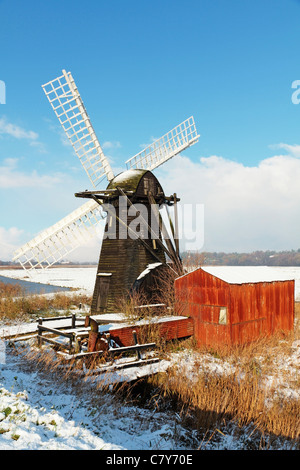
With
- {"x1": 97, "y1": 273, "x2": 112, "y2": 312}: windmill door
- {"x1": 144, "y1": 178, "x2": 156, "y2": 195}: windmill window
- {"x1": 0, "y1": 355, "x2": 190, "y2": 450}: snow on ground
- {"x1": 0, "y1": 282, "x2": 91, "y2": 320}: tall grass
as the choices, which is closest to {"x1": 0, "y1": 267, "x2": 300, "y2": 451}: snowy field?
{"x1": 0, "y1": 355, "x2": 190, "y2": 450}: snow on ground

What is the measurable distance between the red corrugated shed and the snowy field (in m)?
4.82

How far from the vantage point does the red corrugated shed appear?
1124cm

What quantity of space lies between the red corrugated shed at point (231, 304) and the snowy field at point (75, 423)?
4821mm

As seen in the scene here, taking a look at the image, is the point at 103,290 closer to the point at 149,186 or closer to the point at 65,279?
the point at 149,186

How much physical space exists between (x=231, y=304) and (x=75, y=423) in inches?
264

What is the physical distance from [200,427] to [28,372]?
4.21 m

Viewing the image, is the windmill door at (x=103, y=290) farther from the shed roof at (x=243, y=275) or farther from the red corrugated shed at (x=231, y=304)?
the shed roof at (x=243, y=275)

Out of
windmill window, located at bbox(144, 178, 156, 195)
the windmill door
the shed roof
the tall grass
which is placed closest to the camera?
the shed roof

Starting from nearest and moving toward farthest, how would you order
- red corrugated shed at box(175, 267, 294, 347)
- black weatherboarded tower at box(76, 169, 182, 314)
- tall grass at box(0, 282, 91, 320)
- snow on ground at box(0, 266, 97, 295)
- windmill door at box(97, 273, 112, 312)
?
red corrugated shed at box(175, 267, 294, 347) < black weatherboarded tower at box(76, 169, 182, 314) < windmill door at box(97, 273, 112, 312) < tall grass at box(0, 282, 91, 320) < snow on ground at box(0, 266, 97, 295)

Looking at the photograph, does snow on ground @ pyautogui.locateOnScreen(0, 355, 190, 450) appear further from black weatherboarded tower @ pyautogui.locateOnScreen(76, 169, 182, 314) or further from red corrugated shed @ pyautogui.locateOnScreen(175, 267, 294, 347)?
black weatherboarded tower @ pyautogui.locateOnScreen(76, 169, 182, 314)

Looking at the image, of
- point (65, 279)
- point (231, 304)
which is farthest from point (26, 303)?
point (65, 279)

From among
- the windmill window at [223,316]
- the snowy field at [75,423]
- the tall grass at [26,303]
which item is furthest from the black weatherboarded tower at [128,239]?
the snowy field at [75,423]

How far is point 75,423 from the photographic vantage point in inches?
230

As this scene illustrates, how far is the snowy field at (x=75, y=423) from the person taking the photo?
17.0 feet
